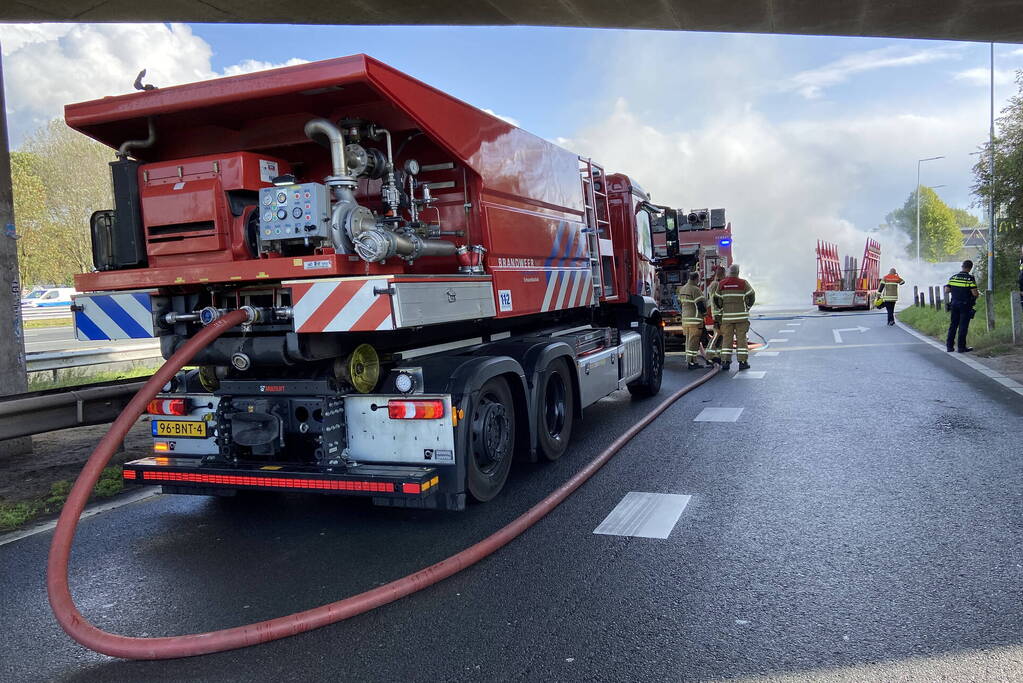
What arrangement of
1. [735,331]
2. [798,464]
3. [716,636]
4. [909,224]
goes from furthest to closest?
[909,224] < [735,331] < [798,464] < [716,636]

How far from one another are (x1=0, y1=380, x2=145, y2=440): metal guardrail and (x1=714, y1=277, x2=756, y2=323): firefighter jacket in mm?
8775

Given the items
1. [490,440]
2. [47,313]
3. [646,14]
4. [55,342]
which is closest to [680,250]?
[646,14]

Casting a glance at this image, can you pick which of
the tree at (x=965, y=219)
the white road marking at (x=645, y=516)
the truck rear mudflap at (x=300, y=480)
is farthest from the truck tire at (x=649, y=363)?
the tree at (x=965, y=219)

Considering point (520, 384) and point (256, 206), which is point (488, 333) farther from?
point (256, 206)

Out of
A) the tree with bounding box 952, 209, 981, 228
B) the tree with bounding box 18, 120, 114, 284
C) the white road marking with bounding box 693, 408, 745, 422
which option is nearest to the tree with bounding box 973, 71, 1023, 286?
the white road marking with bounding box 693, 408, 745, 422

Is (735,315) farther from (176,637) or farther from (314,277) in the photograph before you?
(176,637)

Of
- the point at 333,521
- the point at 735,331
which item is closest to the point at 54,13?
the point at 333,521

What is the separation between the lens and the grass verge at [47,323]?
95.8 ft

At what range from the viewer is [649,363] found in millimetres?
9555

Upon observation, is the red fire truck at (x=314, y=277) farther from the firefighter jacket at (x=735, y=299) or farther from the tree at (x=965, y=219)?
the tree at (x=965, y=219)

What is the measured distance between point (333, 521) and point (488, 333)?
212 centimetres

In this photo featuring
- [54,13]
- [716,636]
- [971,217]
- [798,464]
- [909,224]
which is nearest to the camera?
[716,636]

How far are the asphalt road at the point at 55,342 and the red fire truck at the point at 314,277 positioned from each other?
37.6 ft

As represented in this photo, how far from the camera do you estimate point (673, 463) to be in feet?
20.0
